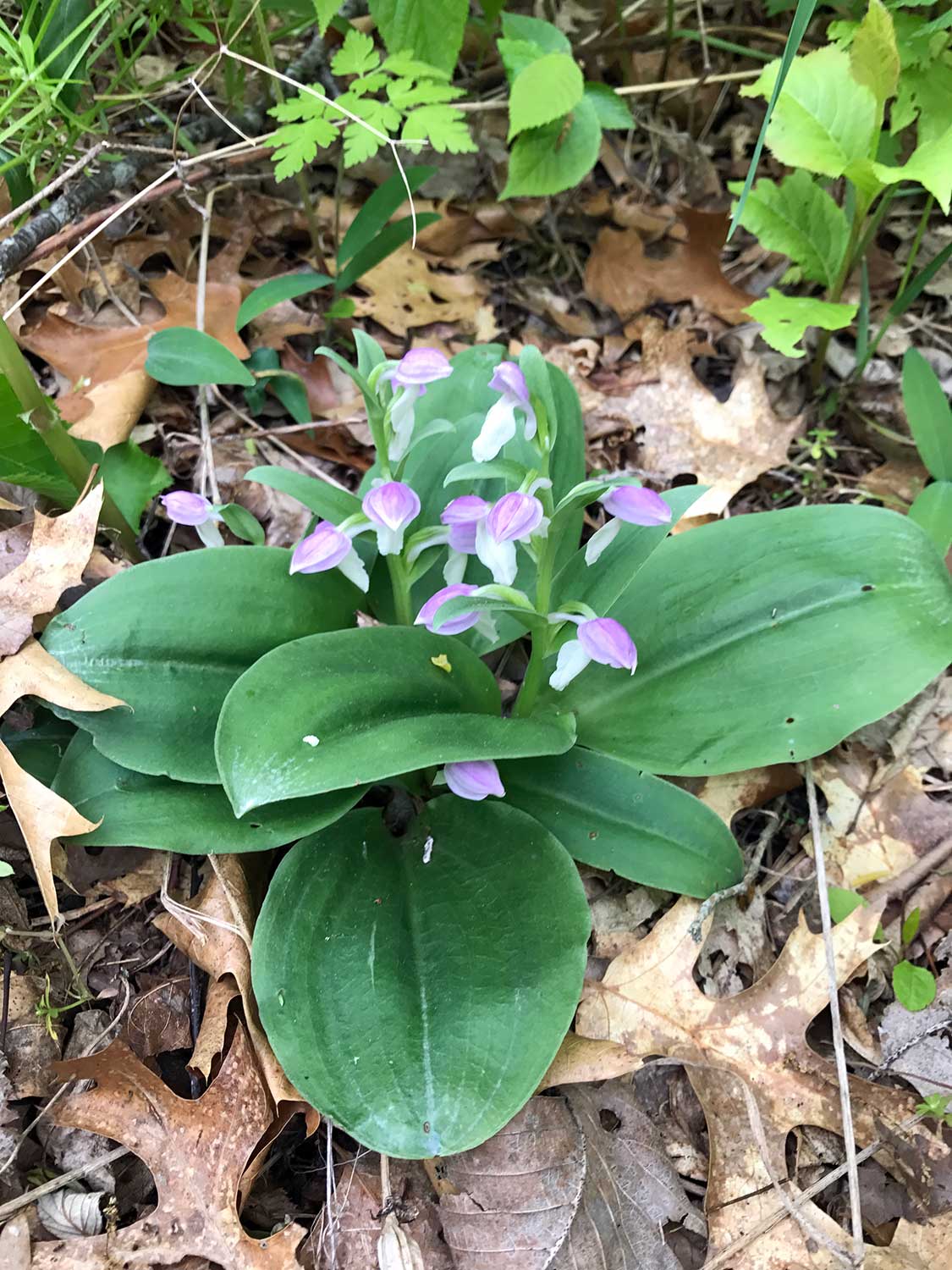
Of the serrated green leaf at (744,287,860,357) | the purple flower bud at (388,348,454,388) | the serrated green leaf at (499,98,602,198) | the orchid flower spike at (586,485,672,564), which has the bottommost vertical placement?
the serrated green leaf at (744,287,860,357)

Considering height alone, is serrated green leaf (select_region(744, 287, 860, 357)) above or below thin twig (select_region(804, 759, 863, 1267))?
above

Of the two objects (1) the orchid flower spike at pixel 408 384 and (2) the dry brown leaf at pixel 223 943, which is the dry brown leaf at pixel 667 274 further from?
(2) the dry brown leaf at pixel 223 943

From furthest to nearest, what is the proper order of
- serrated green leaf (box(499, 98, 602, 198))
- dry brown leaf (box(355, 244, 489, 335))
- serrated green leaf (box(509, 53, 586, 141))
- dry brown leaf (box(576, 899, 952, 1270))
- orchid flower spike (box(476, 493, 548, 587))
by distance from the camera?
dry brown leaf (box(355, 244, 489, 335)) < serrated green leaf (box(499, 98, 602, 198)) < serrated green leaf (box(509, 53, 586, 141)) < dry brown leaf (box(576, 899, 952, 1270)) < orchid flower spike (box(476, 493, 548, 587))

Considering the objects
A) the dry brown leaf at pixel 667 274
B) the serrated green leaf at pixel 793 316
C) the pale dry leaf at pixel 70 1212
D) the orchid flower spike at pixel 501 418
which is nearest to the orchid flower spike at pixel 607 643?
the orchid flower spike at pixel 501 418

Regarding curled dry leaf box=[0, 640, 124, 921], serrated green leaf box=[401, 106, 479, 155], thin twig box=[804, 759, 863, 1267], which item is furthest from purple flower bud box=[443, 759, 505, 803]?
serrated green leaf box=[401, 106, 479, 155]

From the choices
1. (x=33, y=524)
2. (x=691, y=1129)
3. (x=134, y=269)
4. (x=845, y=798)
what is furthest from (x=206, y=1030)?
(x=134, y=269)

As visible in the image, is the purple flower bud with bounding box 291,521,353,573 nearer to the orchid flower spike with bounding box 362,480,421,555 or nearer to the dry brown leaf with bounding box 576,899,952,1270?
the orchid flower spike with bounding box 362,480,421,555
